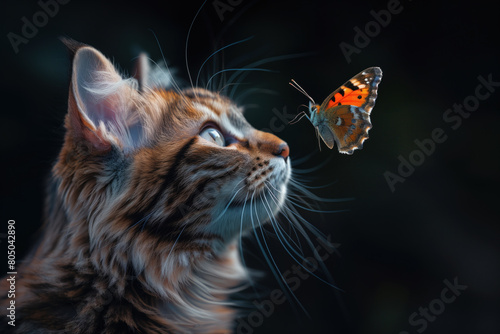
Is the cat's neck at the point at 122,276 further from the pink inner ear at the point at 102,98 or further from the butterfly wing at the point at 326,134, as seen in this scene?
the butterfly wing at the point at 326,134

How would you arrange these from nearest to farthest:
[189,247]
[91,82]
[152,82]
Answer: [91,82] < [189,247] < [152,82]

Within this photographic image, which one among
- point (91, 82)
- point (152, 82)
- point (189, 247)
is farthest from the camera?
point (152, 82)

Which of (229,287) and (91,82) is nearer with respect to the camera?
(91,82)

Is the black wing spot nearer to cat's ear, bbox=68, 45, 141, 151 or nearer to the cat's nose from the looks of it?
the cat's nose

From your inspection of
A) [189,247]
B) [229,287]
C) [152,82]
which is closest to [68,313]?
[189,247]

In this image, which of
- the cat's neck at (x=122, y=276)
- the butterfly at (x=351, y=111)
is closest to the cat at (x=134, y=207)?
the cat's neck at (x=122, y=276)

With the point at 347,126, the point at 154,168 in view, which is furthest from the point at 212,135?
the point at 347,126

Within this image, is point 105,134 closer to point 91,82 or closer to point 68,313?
point 91,82

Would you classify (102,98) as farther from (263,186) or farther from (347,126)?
(347,126)
